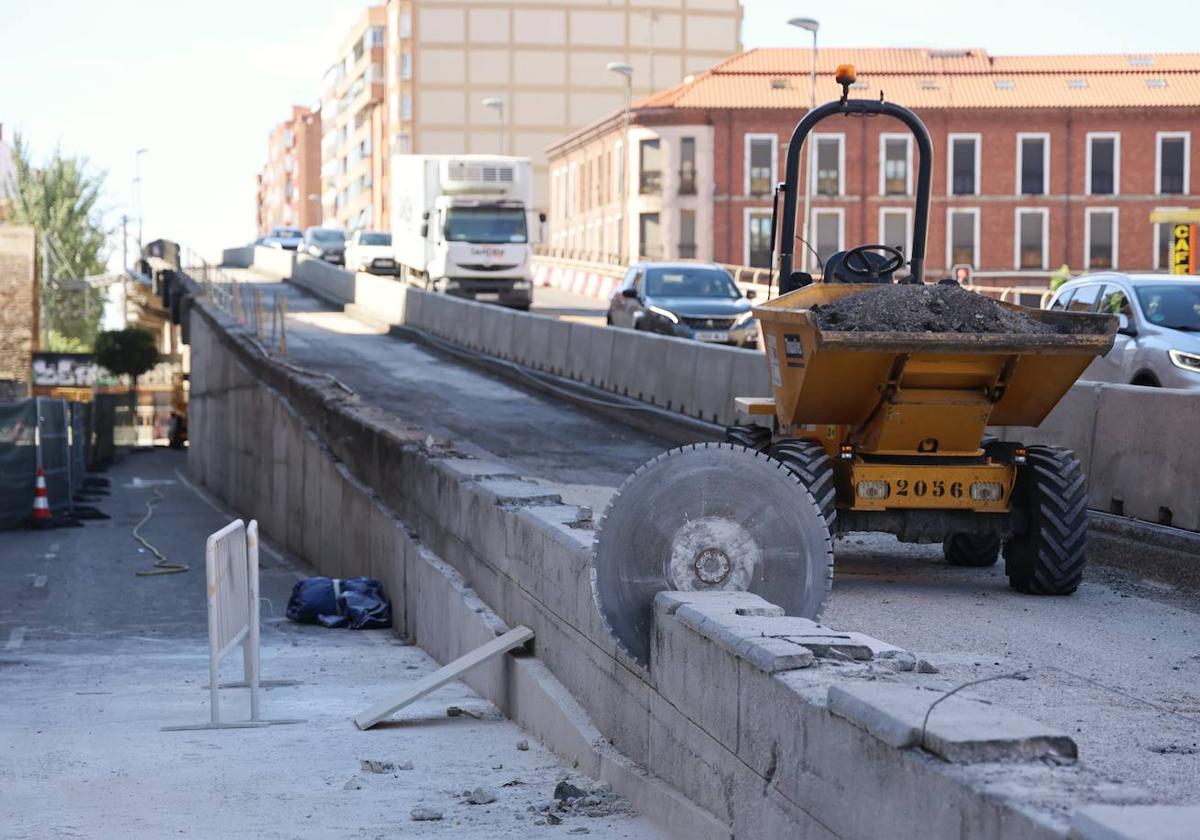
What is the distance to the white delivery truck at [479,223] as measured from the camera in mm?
49562

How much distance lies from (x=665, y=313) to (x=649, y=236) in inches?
2090

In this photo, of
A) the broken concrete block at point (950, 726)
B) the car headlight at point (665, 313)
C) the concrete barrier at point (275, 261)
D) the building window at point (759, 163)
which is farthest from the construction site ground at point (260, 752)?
the building window at point (759, 163)

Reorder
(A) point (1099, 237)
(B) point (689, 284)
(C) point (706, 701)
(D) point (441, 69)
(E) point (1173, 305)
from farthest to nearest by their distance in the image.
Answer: (D) point (441, 69) → (A) point (1099, 237) → (B) point (689, 284) → (E) point (1173, 305) → (C) point (706, 701)

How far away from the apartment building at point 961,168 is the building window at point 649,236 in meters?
0.08

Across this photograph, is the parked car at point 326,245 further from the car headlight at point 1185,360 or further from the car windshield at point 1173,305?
the car headlight at point 1185,360

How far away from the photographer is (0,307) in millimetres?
78062

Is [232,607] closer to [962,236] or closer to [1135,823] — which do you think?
[1135,823]

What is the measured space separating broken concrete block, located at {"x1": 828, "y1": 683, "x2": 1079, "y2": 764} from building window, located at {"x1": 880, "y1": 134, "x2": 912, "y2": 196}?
81.1 meters

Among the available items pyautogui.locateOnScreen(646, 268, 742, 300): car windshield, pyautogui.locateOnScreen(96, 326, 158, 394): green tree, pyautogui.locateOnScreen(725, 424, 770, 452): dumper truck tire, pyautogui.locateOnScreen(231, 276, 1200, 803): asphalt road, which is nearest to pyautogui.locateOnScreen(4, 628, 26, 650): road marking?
pyautogui.locateOnScreen(231, 276, 1200, 803): asphalt road

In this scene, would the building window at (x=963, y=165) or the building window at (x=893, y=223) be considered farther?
the building window at (x=893, y=223)

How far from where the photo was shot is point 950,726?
15.4 ft

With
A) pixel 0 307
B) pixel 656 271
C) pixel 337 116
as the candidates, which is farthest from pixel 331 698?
pixel 337 116

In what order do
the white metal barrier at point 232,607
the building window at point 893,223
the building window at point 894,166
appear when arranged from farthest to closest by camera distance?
the building window at point 893,223
the building window at point 894,166
the white metal barrier at point 232,607

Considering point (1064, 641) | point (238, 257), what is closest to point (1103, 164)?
point (238, 257)
